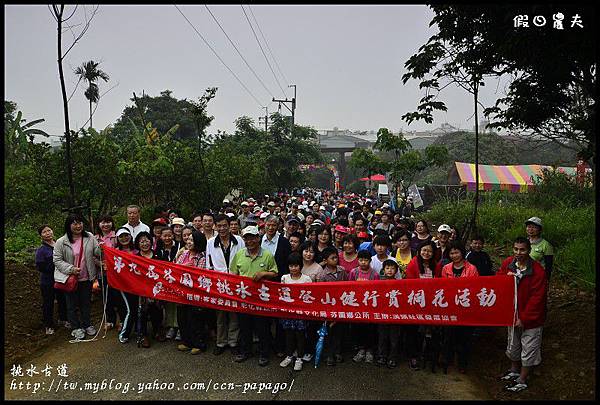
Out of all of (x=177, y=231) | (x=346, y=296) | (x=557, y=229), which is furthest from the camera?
(x=557, y=229)

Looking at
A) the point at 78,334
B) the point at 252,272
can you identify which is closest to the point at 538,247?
the point at 252,272

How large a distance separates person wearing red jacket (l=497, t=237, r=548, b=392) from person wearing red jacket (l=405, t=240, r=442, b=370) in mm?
920

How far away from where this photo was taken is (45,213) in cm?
1008

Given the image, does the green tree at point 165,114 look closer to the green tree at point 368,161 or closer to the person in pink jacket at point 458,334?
the green tree at point 368,161

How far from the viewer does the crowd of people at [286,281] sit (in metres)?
5.35

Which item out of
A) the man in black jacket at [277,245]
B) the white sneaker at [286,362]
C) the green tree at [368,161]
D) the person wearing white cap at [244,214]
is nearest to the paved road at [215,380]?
the white sneaker at [286,362]

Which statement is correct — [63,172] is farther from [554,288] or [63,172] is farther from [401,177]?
[401,177]

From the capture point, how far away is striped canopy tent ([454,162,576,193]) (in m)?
22.8

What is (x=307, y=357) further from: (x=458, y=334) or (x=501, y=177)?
(x=501, y=177)

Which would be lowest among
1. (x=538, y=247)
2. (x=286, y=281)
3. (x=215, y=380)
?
(x=215, y=380)

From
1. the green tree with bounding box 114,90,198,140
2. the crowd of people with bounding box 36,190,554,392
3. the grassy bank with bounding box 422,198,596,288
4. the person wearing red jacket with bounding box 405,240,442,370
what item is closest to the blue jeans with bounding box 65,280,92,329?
the crowd of people with bounding box 36,190,554,392

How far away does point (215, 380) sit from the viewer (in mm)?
5227

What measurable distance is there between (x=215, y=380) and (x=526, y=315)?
11.2 feet

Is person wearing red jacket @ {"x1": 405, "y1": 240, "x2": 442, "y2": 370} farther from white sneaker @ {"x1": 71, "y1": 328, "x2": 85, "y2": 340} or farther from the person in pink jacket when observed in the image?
white sneaker @ {"x1": 71, "y1": 328, "x2": 85, "y2": 340}
